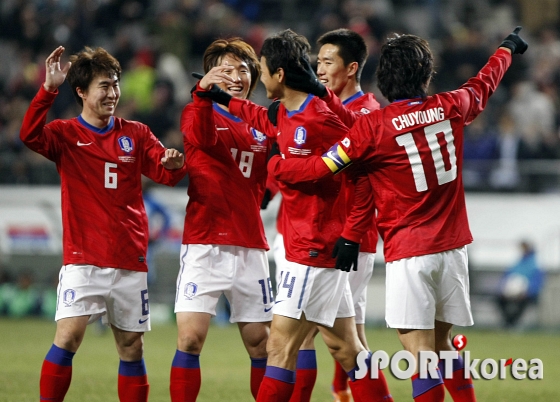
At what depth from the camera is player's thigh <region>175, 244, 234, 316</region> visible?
603 centimetres

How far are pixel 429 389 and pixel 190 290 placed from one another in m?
1.73

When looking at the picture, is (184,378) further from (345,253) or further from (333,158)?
(333,158)

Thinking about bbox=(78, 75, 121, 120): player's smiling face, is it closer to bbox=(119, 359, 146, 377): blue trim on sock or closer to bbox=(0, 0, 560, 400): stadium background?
bbox=(119, 359, 146, 377): blue trim on sock

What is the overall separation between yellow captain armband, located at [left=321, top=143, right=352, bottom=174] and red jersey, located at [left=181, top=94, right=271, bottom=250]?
1038mm

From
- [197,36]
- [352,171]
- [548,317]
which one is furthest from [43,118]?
[197,36]

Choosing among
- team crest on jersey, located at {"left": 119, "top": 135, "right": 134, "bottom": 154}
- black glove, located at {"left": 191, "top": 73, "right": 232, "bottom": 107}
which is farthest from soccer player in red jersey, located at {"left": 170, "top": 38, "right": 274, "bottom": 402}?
team crest on jersey, located at {"left": 119, "top": 135, "right": 134, "bottom": 154}

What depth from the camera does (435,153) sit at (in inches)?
209

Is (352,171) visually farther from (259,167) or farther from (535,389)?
(535,389)

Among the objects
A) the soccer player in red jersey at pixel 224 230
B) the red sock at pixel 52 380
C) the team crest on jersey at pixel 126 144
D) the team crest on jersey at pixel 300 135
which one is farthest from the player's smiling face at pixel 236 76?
the red sock at pixel 52 380

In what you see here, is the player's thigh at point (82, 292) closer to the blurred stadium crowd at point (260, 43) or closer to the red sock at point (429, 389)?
the red sock at point (429, 389)

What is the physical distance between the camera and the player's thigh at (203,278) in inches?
237

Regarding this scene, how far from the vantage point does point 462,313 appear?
5395 mm

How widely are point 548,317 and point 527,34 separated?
6.53 meters

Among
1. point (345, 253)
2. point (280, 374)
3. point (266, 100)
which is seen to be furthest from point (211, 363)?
point (266, 100)
